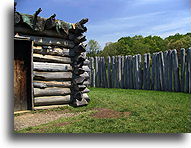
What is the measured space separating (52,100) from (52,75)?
1.90 feet

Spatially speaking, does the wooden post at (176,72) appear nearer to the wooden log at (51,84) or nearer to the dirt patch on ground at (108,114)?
the dirt patch on ground at (108,114)

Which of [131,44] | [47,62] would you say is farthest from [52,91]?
[131,44]

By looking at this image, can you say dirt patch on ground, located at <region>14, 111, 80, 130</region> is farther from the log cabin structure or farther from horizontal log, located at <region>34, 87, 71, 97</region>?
horizontal log, located at <region>34, 87, 71, 97</region>

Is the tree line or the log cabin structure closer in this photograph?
the tree line

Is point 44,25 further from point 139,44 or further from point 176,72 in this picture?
point 176,72

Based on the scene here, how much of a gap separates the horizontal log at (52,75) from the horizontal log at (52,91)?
0.25 metres

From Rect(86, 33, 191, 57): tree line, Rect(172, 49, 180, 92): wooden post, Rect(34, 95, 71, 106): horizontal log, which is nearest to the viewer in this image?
Rect(86, 33, 191, 57): tree line

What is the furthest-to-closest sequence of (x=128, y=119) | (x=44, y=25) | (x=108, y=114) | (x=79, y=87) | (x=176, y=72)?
(x=176, y=72) → (x=79, y=87) → (x=44, y=25) → (x=108, y=114) → (x=128, y=119)

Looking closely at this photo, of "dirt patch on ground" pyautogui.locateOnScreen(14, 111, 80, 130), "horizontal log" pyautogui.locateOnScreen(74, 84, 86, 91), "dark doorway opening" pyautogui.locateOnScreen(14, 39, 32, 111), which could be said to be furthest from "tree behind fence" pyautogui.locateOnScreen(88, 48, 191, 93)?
"dark doorway opening" pyautogui.locateOnScreen(14, 39, 32, 111)

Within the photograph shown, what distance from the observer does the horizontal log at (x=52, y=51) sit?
5404 mm

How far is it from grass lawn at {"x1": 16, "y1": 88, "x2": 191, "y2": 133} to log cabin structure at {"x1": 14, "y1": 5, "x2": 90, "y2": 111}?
562mm

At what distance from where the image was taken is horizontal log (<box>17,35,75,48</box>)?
209 inches

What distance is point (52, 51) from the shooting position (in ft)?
18.5

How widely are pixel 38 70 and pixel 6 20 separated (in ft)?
5.59
